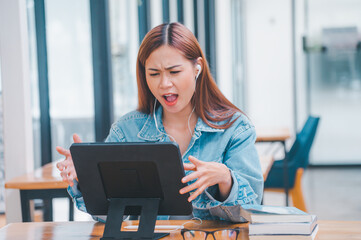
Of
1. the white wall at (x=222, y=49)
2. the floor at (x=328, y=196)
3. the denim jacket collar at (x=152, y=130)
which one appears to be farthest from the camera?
the white wall at (x=222, y=49)

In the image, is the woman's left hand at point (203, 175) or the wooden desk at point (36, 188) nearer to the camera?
the woman's left hand at point (203, 175)

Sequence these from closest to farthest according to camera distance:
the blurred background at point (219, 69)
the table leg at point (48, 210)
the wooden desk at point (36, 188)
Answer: the wooden desk at point (36, 188) < the table leg at point (48, 210) < the blurred background at point (219, 69)

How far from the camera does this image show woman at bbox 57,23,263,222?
1.80 m

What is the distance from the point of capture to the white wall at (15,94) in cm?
267

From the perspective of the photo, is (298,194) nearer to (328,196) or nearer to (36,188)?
(328,196)

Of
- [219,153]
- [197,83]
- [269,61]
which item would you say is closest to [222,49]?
[269,61]

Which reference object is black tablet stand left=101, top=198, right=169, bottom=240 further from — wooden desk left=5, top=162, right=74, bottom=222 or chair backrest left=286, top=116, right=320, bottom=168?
chair backrest left=286, top=116, right=320, bottom=168

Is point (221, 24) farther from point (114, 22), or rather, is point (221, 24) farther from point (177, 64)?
point (177, 64)

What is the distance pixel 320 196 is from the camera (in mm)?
5762

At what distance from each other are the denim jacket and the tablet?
0.58ft

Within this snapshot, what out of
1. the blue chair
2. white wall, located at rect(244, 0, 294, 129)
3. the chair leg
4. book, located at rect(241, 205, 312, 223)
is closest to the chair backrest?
the blue chair

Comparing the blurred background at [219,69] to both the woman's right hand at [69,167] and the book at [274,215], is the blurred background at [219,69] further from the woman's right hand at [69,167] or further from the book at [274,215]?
the book at [274,215]

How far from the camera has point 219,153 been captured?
6.41 feet

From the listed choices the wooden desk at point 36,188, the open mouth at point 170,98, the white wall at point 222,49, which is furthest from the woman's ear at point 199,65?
the white wall at point 222,49
